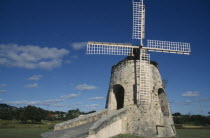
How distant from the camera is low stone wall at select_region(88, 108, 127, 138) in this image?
1110 centimetres

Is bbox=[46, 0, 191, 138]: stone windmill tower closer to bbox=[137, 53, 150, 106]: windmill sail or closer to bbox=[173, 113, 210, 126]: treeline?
bbox=[137, 53, 150, 106]: windmill sail

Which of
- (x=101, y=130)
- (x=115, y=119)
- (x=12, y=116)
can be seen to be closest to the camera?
(x=101, y=130)

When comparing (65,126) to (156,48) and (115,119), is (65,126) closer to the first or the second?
(115,119)

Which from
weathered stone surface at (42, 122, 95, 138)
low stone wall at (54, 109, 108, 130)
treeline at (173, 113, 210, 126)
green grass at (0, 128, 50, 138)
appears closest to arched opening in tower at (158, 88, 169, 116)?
low stone wall at (54, 109, 108, 130)

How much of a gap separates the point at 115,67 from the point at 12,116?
66532 mm

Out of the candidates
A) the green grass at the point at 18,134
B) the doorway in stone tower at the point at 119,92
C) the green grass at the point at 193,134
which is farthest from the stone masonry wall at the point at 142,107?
the green grass at the point at 18,134

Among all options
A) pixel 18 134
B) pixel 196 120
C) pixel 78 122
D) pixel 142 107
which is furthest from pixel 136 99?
pixel 196 120

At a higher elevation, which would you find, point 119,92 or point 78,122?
point 119,92

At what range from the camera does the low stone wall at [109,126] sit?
36.4 feet

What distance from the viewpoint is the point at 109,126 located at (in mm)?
12805

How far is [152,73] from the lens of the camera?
16.3 meters

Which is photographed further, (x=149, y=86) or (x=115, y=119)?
(x=149, y=86)

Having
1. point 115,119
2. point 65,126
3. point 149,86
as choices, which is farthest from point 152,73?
point 65,126

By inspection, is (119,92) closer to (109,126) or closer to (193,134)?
(109,126)
